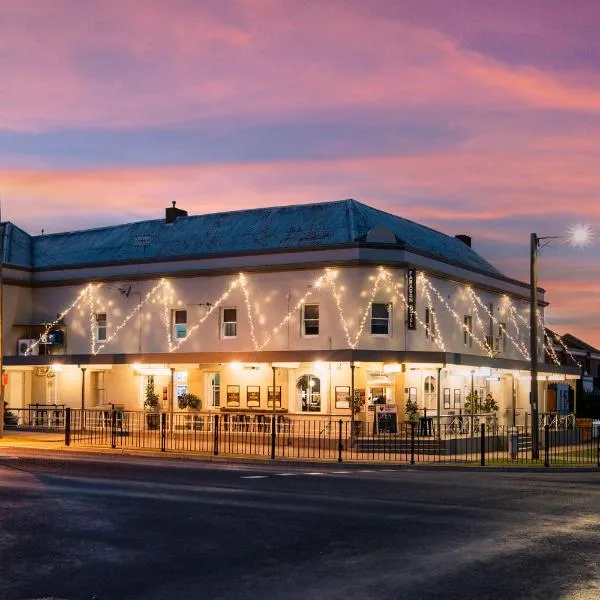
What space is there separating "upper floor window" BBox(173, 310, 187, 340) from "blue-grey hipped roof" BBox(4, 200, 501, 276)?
262 cm

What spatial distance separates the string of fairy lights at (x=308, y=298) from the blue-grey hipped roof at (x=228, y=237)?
142 cm

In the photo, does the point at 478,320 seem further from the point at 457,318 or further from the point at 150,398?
the point at 150,398

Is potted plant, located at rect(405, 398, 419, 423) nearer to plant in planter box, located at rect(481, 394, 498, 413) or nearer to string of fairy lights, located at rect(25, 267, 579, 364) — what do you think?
string of fairy lights, located at rect(25, 267, 579, 364)

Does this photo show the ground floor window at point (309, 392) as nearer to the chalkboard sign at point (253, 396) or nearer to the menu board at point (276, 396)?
the menu board at point (276, 396)

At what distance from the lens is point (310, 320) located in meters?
39.8

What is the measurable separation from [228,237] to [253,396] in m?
8.54

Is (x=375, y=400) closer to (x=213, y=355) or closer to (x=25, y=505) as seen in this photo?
(x=213, y=355)

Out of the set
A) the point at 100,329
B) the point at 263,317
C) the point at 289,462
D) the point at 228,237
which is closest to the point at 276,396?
the point at 263,317

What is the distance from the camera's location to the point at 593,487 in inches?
821

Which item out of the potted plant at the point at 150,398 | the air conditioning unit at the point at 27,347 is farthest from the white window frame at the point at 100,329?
the potted plant at the point at 150,398

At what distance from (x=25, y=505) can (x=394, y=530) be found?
21.3 feet

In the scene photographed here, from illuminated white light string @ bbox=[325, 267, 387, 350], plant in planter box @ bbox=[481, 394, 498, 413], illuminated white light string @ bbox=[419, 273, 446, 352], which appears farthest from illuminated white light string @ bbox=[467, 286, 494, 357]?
illuminated white light string @ bbox=[325, 267, 387, 350]

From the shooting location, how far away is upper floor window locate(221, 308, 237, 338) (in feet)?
137

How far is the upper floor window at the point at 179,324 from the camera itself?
43.3 metres
